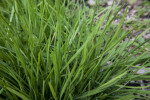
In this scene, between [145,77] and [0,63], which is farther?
[145,77]

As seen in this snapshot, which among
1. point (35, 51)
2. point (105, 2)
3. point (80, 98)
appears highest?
point (105, 2)

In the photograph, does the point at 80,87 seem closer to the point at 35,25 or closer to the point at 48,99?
the point at 48,99

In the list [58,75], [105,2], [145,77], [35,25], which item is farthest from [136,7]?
[58,75]

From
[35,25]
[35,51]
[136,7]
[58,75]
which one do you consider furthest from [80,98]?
[136,7]

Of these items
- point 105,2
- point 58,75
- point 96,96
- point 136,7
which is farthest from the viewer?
point 105,2

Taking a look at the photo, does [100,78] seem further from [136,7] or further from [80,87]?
[136,7]

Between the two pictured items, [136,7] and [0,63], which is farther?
[136,7]

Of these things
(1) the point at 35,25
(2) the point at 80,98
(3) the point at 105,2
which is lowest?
(2) the point at 80,98

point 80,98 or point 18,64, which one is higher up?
point 18,64

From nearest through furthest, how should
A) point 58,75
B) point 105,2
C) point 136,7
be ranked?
point 58,75
point 136,7
point 105,2
